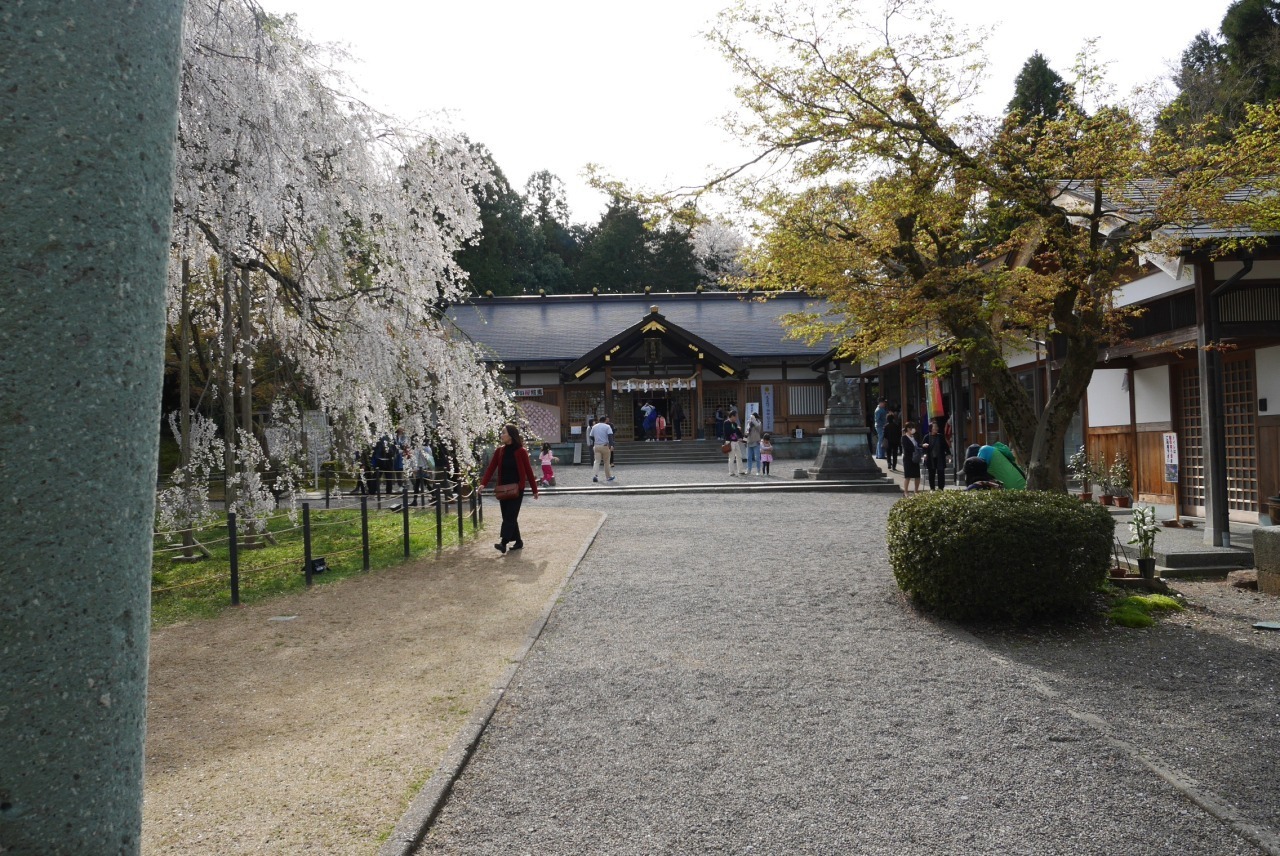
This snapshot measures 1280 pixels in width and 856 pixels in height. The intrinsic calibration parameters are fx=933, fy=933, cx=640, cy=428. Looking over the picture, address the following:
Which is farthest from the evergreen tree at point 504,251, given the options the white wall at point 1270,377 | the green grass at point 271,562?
the white wall at point 1270,377

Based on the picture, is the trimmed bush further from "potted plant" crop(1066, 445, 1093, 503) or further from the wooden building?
the wooden building

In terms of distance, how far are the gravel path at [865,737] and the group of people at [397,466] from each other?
562 centimetres

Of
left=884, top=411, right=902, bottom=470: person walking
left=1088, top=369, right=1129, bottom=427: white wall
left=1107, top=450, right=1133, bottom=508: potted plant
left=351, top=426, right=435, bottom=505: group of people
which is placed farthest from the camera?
left=884, top=411, right=902, bottom=470: person walking

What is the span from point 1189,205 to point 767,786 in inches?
245

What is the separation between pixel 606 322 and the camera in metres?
35.8

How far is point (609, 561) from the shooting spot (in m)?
10.1

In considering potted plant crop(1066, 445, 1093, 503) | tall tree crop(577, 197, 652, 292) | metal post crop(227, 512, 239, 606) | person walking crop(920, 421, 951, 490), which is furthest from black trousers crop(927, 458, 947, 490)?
tall tree crop(577, 197, 652, 292)

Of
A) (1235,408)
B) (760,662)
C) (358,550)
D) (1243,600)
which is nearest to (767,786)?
(760,662)

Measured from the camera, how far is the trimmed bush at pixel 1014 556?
6.47m

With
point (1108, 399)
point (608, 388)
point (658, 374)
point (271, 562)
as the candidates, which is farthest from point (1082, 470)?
point (608, 388)

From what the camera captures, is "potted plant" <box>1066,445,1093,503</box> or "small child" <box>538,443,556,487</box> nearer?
"potted plant" <box>1066,445,1093,503</box>

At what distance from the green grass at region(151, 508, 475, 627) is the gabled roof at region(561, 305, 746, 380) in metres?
15.9

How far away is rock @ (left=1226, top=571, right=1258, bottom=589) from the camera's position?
8086 mm

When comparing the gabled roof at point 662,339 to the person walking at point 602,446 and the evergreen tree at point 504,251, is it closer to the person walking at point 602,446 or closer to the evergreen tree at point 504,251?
the person walking at point 602,446
